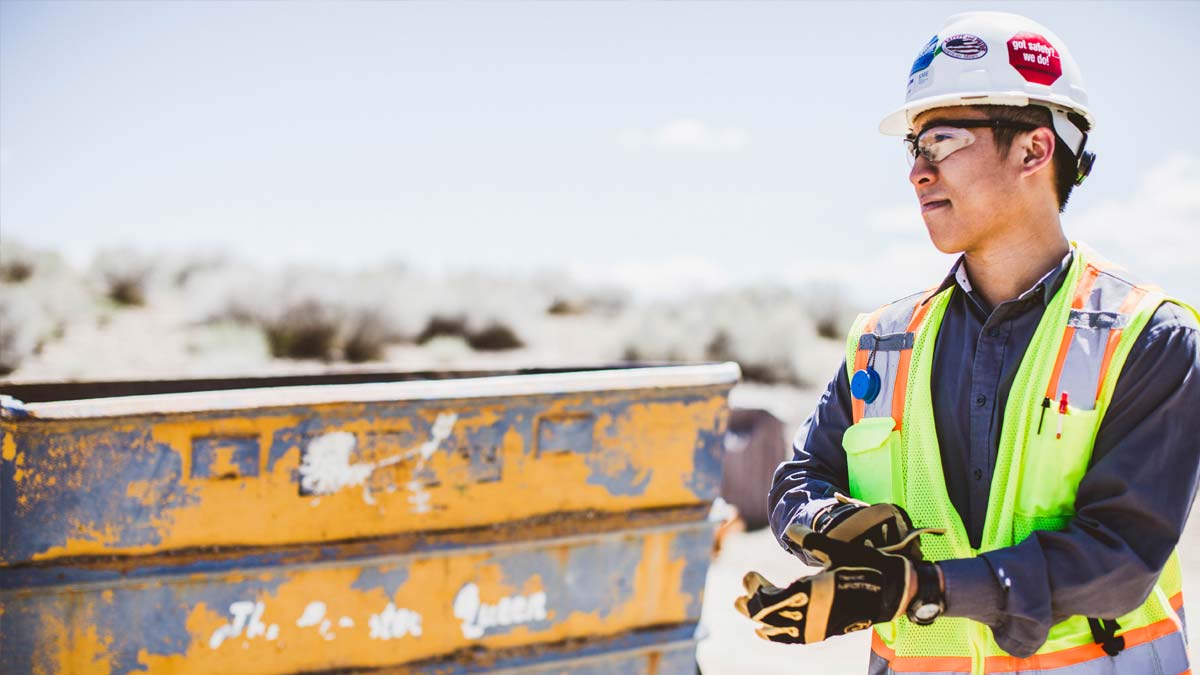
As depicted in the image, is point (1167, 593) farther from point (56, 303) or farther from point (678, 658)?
point (56, 303)

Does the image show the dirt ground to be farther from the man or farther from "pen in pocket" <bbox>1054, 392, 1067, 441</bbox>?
"pen in pocket" <bbox>1054, 392, 1067, 441</bbox>

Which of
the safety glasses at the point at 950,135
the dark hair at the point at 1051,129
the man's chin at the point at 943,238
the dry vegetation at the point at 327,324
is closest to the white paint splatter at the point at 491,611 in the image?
the man's chin at the point at 943,238

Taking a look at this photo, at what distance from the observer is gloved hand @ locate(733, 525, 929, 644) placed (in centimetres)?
196

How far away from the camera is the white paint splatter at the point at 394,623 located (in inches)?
114

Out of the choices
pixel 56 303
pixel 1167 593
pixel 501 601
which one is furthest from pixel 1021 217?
pixel 56 303

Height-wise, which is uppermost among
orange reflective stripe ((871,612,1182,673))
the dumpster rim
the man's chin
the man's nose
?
the man's nose

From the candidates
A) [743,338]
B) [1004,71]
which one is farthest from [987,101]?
[743,338]

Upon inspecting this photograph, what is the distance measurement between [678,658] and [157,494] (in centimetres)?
178

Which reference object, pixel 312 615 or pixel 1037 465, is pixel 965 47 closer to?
pixel 1037 465

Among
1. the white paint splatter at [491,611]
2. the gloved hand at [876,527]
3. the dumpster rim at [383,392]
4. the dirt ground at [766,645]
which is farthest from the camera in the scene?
the dirt ground at [766,645]

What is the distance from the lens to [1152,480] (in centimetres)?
184

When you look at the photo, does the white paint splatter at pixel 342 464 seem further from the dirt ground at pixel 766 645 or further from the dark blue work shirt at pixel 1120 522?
the dirt ground at pixel 766 645

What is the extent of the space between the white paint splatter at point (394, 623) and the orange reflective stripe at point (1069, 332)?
75.0 inches

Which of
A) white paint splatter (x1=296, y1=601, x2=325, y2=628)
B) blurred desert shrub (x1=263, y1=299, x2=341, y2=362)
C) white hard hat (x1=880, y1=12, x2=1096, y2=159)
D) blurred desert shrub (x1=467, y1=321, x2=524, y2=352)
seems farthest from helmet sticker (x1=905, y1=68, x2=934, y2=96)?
blurred desert shrub (x1=467, y1=321, x2=524, y2=352)
